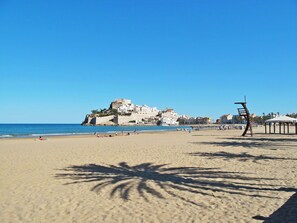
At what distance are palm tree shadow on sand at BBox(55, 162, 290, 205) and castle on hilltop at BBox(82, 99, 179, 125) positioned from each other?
148863 millimetres

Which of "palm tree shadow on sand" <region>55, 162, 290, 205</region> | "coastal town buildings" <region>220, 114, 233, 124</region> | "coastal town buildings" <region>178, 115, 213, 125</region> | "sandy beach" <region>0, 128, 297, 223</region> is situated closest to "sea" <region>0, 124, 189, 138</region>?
"palm tree shadow on sand" <region>55, 162, 290, 205</region>

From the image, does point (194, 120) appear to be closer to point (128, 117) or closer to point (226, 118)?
point (226, 118)

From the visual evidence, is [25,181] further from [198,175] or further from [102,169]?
[198,175]

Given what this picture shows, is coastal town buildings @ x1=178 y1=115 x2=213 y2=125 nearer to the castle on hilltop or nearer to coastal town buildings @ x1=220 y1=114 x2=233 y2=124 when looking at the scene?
coastal town buildings @ x1=220 y1=114 x2=233 y2=124

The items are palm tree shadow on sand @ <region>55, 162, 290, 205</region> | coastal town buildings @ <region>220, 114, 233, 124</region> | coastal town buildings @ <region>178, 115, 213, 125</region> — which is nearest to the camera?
palm tree shadow on sand @ <region>55, 162, 290, 205</region>

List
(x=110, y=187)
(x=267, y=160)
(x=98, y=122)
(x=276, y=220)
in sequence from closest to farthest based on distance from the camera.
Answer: (x=276, y=220) < (x=110, y=187) < (x=267, y=160) < (x=98, y=122)

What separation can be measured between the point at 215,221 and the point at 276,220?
1038mm

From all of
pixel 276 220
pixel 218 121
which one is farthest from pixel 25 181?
pixel 218 121

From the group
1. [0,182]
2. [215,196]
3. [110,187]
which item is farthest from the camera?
[0,182]

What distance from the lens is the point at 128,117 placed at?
536 ft

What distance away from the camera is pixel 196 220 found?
5.02 meters

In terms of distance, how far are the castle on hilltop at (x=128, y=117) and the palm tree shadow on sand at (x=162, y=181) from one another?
148863 millimetres

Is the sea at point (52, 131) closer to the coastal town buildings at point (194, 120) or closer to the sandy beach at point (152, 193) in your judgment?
the sandy beach at point (152, 193)

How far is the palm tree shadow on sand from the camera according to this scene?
699cm
